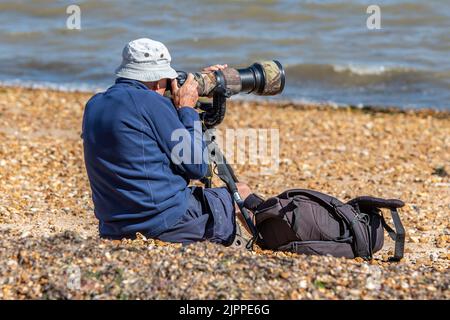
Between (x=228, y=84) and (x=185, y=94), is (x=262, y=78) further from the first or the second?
(x=185, y=94)

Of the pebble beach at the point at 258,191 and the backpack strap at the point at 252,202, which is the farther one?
the backpack strap at the point at 252,202

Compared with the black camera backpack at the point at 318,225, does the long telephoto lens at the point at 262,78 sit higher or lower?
higher

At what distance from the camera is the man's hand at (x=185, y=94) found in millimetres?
4293

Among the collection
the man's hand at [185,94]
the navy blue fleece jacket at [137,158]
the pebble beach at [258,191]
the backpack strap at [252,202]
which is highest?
the man's hand at [185,94]

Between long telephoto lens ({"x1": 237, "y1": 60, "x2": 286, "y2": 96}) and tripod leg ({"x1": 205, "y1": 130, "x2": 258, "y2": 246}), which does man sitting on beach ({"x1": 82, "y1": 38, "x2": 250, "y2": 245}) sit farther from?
long telephoto lens ({"x1": 237, "y1": 60, "x2": 286, "y2": 96})

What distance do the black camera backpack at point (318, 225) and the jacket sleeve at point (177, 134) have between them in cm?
48

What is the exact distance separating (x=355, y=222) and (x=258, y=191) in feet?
7.63

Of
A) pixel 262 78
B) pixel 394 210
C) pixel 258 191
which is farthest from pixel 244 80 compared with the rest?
pixel 258 191

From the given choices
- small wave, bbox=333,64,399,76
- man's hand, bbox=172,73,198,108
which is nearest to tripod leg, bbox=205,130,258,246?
man's hand, bbox=172,73,198,108

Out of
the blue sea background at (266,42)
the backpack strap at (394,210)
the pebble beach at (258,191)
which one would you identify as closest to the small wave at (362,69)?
the blue sea background at (266,42)

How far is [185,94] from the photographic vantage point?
429 centimetres

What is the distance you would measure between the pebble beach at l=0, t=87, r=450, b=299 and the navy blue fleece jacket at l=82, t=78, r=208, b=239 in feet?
0.47

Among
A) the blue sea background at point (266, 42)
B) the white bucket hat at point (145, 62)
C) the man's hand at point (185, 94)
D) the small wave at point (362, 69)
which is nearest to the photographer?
the white bucket hat at point (145, 62)

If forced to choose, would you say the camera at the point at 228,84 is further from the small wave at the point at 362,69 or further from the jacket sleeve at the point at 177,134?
the small wave at the point at 362,69
